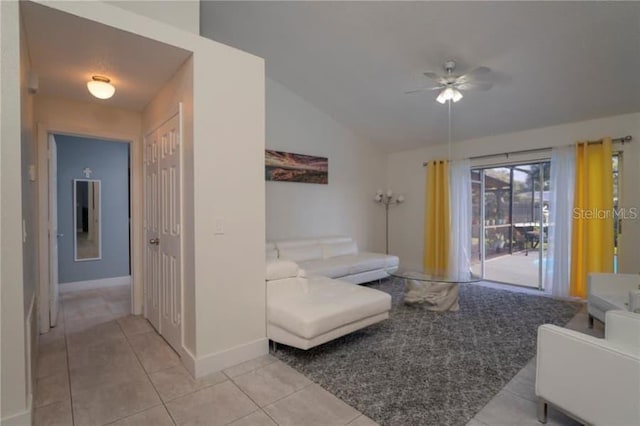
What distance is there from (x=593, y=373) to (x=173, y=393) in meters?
2.32

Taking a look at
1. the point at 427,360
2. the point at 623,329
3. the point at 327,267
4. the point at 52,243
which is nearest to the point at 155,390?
the point at 427,360

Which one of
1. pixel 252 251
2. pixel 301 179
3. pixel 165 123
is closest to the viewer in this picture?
pixel 252 251

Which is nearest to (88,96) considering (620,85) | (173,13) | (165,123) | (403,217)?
(165,123)

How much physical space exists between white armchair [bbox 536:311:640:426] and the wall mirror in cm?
550

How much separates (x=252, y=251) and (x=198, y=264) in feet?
1.43

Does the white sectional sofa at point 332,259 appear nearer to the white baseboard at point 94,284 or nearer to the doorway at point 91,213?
the doorway at point 91,213

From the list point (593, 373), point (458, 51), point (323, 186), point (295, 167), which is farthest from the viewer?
point (323, 186)

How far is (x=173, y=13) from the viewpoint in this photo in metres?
2.33

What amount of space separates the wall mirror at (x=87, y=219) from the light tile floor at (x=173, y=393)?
2176 mm

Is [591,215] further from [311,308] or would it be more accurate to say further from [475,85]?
[311,308]

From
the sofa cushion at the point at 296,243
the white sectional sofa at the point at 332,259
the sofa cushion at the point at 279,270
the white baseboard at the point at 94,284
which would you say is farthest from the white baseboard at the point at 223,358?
the white baseboard at the point at 94,284

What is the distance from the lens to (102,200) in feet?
15.7

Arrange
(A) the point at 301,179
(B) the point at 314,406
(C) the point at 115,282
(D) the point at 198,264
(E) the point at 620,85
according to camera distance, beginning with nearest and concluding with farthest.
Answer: (B) the point at 314,406 → (D) the point at 198,264 → (E) the point at 620,85 → (C) the point at 115,282 → (A) the point at 301,179

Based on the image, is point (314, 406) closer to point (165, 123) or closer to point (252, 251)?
point (252, 251)
